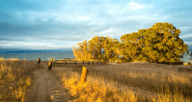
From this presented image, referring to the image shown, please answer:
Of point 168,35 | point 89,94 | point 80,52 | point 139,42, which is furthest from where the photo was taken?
point 80,52

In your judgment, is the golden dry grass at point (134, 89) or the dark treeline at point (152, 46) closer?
the golden dry grass at point (134, 89)

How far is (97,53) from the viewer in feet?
136

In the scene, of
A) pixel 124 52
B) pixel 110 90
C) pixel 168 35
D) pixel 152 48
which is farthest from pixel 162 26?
pixel 110 90

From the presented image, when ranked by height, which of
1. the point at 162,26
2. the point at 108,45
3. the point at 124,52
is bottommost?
the point at 124,52

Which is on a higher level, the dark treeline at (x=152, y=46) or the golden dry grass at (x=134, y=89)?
the dark treeline at (x=152, y=46)

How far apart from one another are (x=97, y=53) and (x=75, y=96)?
1403 inches

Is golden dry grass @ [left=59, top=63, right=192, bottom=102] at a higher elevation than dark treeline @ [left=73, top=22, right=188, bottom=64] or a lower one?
lower

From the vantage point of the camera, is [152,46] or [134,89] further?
[152,46]

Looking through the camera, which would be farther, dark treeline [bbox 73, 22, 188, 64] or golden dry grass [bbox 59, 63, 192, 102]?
dark treeline [bbox 73, 22, 188, 64]

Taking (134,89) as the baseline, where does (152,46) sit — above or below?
above

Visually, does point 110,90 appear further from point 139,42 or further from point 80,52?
point 80,52

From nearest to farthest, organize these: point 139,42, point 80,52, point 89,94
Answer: point 89,94 → point 139,42 → point 80,52

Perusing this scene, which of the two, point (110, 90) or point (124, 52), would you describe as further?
point (124, 52)

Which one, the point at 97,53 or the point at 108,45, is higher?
the point at 108,45
